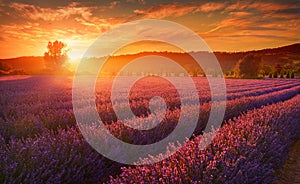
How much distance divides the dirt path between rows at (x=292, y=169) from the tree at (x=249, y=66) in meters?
42.2

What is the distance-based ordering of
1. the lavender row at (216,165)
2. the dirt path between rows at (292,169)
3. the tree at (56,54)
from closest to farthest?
the lavender row at (216,165)
the dirt path between rows at (292,169)
the tree at (56,54)

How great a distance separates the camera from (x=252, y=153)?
268 cm

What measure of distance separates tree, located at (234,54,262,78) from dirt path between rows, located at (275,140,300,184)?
4222 centimetres

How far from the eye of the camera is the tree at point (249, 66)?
44.2 metres

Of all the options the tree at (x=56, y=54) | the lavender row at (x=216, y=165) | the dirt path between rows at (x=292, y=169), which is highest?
the tree at (x=56, y=54)

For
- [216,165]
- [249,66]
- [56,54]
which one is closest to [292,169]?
[216,165]

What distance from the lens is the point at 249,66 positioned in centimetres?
4428

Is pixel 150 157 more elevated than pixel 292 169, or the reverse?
pixel 150 157

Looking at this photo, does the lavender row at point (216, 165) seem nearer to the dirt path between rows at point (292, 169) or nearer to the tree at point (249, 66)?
the dirt path between rows at point (292, 169)

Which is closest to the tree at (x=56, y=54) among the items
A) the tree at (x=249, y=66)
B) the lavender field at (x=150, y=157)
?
the tree at (x=249, y=66)

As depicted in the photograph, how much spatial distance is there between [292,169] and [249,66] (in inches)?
1720

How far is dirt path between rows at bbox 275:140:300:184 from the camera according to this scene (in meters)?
3.37

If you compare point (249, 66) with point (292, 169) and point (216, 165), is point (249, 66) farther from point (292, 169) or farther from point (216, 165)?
point (216, 165)

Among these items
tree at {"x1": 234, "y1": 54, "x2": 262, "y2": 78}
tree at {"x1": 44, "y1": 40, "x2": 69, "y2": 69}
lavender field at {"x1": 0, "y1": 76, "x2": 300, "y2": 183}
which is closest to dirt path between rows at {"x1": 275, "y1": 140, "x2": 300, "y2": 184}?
lavender field at {"x1": 0, "y1": 76, "x2": 300, "y2": 183}
